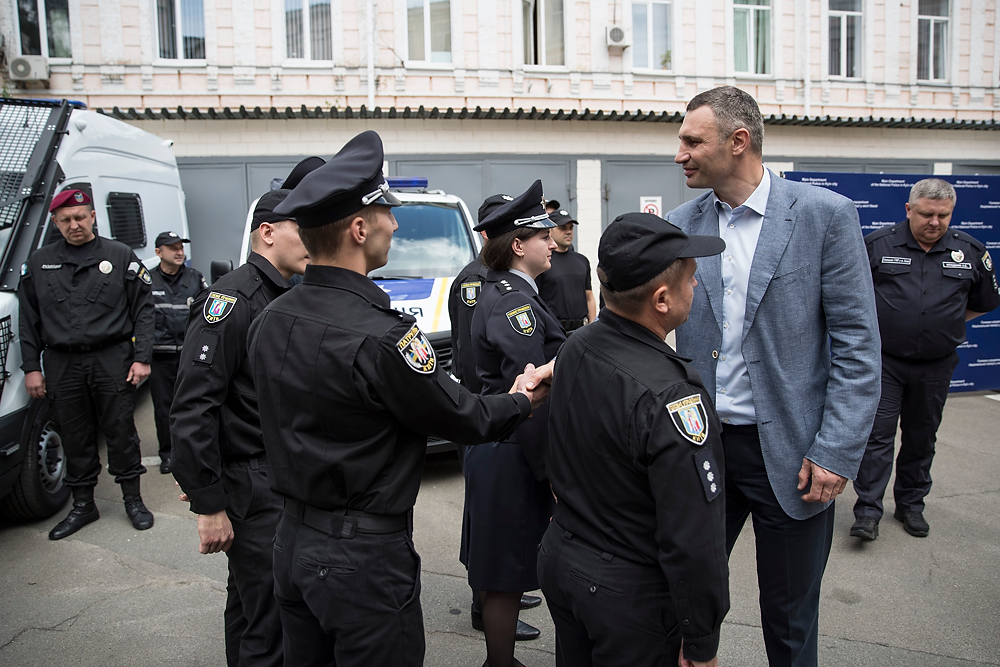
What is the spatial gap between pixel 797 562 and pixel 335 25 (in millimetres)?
12074

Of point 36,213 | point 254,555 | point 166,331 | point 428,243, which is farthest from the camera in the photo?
point 428,243

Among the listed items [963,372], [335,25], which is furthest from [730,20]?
[963,372]

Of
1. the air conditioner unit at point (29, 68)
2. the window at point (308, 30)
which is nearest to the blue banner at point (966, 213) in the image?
the window at point (308, 30)

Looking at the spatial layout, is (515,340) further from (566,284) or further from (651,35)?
(651,35)

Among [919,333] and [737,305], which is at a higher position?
[737,305]

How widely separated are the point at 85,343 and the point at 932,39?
16765 millimetres

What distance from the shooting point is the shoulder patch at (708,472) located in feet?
5.79

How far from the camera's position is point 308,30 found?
12328 mm

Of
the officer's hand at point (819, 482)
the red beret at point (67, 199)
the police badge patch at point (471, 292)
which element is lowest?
the officer's hand at point (819, 482)

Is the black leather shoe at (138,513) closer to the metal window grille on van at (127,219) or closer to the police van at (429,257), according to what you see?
the police van at (429,257)

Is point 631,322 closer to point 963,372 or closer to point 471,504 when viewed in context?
point 471,504

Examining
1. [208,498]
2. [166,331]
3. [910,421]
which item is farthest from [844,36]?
[208,498]

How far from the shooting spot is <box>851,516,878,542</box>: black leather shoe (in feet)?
14.7

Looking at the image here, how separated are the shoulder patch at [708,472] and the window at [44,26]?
44.0 ft
